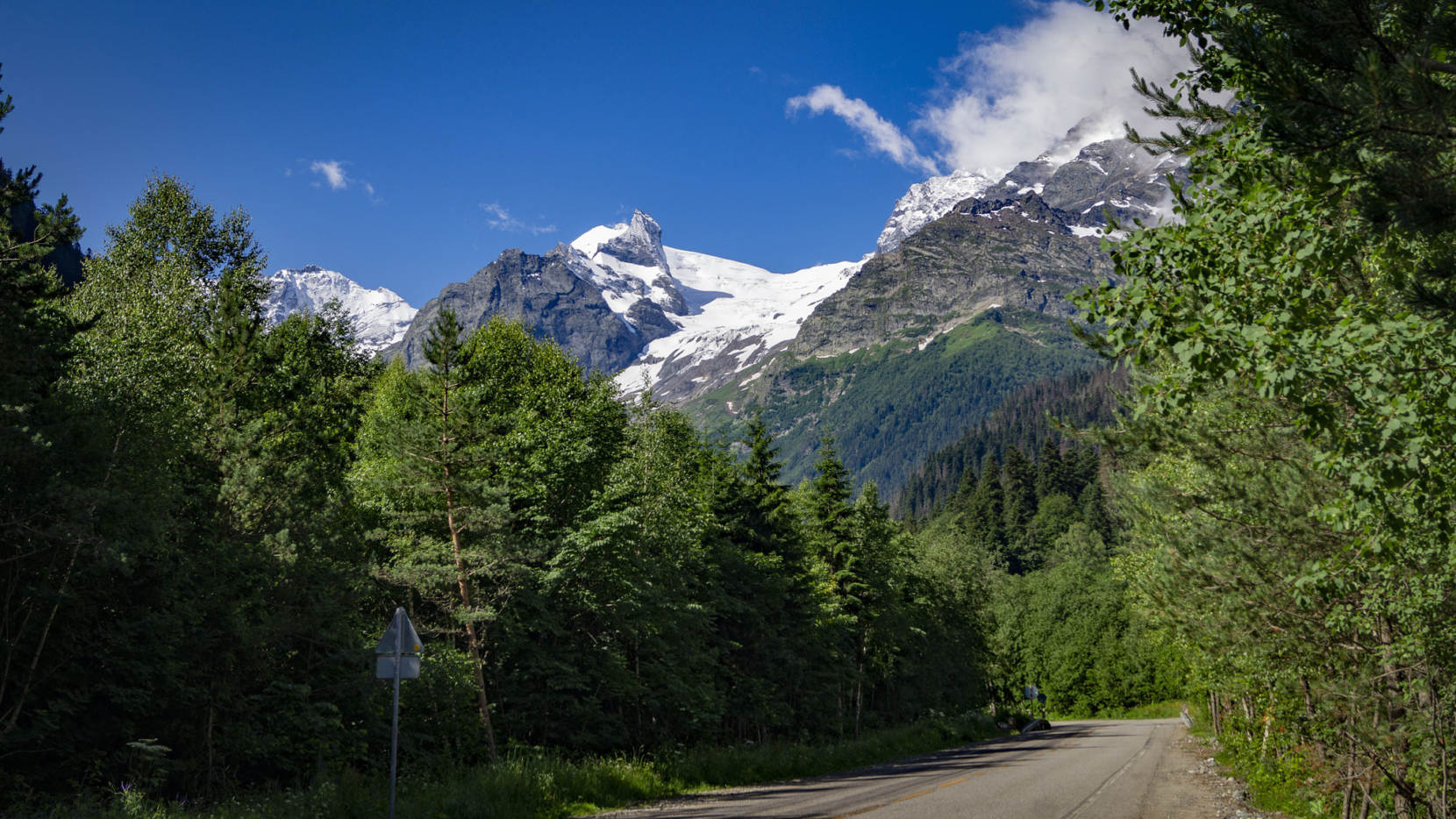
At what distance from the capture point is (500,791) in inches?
573

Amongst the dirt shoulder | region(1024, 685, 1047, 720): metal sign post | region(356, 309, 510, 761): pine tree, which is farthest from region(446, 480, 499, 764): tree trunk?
region(1024, 685, 1047, 720): metal sign post

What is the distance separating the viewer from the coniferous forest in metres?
5.82

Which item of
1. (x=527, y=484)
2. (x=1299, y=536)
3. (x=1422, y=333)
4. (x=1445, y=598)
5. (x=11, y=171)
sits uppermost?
(x=11, y=171)

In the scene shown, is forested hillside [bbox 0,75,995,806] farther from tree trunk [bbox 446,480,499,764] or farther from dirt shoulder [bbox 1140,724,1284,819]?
dirt shoulder [bbox 1140,724,1284,819]

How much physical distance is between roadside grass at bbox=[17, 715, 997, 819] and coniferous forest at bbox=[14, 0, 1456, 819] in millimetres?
545

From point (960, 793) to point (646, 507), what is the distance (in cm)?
1562

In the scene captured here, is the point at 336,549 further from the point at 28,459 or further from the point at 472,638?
the point at 28,459

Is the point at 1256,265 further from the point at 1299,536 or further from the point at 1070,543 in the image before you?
the point at 1070,543

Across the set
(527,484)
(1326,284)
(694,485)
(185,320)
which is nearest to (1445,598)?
(1326,284)

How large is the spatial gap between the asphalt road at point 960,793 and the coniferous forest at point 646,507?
3282 millimetres

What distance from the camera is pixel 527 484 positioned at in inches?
1049

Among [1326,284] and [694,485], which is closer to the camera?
[1326,284]

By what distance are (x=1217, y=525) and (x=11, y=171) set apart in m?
21.9

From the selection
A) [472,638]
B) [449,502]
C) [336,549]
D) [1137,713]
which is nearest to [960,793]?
Answer: [472,638]
